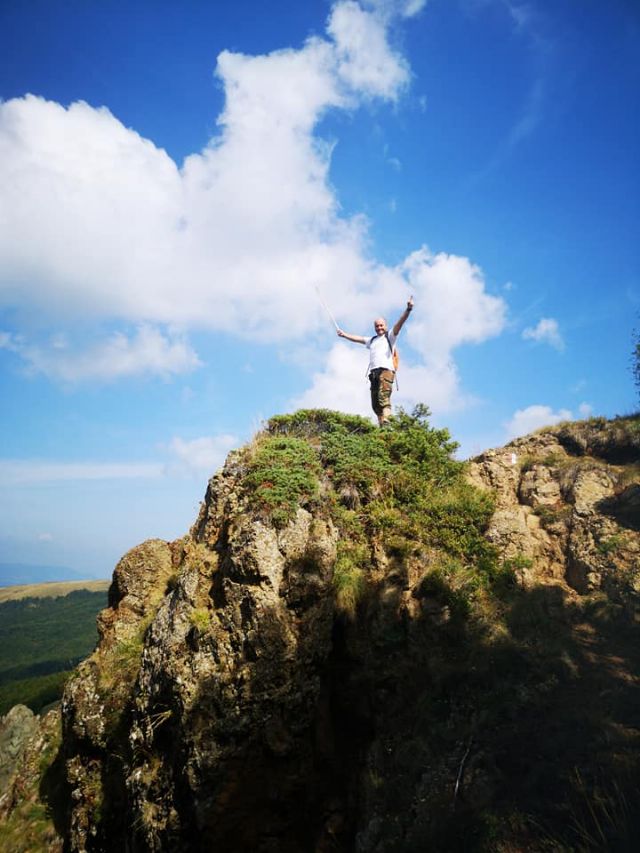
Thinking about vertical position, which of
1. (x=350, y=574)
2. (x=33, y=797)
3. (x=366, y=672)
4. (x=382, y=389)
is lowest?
(x=33, y=797)

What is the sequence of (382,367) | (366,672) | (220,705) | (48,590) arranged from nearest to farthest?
1. (220,705)
2. (366,672)
3. (382,367)
4. (48,590)

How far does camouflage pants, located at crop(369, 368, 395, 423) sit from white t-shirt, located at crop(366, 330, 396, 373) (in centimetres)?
18

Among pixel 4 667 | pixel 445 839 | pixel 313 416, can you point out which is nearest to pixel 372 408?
pixel 313 416

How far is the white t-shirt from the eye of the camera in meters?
14.2

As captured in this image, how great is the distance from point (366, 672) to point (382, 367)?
8.40 metres

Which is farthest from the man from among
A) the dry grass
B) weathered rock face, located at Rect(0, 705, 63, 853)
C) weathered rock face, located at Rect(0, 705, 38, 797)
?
the dry grass

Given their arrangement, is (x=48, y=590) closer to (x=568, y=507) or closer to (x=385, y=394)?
(x=385, y=394)

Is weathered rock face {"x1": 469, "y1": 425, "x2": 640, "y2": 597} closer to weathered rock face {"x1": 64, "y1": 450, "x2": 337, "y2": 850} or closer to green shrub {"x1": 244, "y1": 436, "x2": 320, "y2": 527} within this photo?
green shrub {"x1": 244, "y1": 436, "x2": 320, "y2": 527}

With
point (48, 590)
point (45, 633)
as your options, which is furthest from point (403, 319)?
point (48, 590)

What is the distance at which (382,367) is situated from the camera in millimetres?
14148

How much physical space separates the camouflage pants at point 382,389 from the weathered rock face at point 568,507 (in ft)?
10.2

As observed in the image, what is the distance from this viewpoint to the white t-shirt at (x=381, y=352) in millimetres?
14227

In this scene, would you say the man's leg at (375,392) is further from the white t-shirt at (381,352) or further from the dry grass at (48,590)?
the dry grass at (48,590)

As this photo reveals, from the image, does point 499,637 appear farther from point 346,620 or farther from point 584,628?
point 346,620
